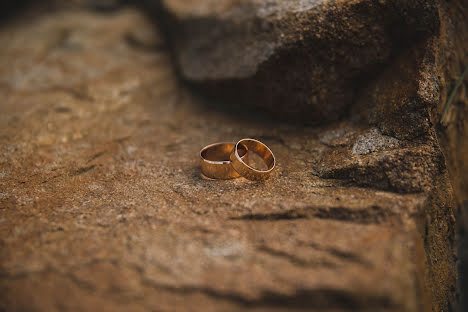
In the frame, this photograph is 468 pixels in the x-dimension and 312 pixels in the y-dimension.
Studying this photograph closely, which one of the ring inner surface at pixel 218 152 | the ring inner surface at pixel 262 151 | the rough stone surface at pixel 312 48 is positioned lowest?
the ring inner surface at pixel 218 152

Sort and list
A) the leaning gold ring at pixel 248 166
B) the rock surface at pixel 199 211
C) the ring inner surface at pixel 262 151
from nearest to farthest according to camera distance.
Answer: the rock surface at pixel 199 211
the leaning gold ring at pixel 248 166
the ring inner surface at pixel 262 151

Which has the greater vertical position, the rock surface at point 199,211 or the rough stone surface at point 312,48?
the rough stone surface at point 312,48

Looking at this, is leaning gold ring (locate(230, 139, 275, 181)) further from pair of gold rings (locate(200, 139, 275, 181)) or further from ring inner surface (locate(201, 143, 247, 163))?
ring inner surface (locate(201, 143, 247, 163))

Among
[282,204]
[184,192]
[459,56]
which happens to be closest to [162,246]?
[184,192]

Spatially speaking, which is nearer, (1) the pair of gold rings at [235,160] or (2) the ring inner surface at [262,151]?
(1) the pair of gold rings at [235,160]

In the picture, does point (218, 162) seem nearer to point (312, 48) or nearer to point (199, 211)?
point (199, 211)

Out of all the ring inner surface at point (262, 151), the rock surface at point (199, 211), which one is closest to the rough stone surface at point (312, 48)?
the rock surface at point (199, 211)

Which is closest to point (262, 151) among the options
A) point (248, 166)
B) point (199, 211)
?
point (248, 166)

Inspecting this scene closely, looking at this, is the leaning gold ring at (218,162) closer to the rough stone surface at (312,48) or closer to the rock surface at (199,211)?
the rock surface at (199,211)
